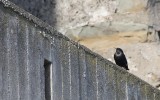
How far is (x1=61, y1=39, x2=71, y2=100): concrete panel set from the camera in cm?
614

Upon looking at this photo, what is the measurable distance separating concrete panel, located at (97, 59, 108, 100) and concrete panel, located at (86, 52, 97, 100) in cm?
7

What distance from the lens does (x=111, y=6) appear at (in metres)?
11.1

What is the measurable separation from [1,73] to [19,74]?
0.23 meters

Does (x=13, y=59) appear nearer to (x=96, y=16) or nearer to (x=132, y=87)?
(x=132, y=87)

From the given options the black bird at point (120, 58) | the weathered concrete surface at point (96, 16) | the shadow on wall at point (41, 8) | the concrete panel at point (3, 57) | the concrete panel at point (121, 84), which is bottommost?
the concrete panel at point (3, 57)

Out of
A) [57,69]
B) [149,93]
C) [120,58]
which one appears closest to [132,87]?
[149,93]

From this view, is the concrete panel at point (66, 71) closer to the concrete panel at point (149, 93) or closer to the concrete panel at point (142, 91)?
the concrete panel at point (142, 91)

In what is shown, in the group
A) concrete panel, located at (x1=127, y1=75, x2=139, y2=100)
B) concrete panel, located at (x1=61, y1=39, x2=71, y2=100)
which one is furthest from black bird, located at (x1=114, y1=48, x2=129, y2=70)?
concrete panel, located at (x1=61, y1=39, x2=71, y2=100)

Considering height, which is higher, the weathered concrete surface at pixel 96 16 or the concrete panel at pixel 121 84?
the weathered concrete surface at pixel 96 16

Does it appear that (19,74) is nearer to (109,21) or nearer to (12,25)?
(12,25)

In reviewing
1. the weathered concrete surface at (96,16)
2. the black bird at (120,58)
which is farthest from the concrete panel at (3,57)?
the weathered concrete surface at (96,16)

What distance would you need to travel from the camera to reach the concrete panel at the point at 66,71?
614 cm

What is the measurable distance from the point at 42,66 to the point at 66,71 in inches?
16.8

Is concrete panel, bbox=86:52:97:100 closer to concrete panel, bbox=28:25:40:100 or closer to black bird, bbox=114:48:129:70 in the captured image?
concrete panel, bbox=28:25:40:100
